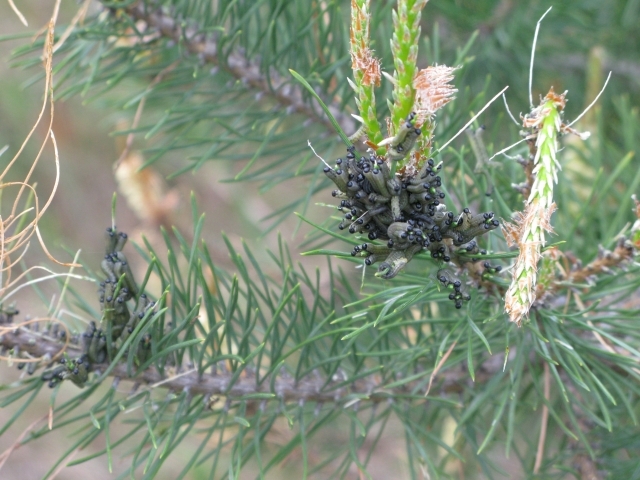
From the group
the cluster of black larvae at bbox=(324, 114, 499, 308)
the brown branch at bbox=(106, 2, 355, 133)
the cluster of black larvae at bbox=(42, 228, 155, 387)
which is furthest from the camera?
the brown branch at bbox=(106, 2, 355, 133)

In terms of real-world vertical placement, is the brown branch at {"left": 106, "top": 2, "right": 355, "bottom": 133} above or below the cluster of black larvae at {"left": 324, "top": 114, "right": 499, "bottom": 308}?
above

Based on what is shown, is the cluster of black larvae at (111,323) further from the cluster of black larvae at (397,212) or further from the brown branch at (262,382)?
the cluster of black larvae at (397,212)

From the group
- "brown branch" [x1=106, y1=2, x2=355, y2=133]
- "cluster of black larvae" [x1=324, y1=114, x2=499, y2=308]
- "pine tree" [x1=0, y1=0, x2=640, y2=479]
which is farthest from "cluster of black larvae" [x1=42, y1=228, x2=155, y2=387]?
"brown branch" [x1=106, y1=2, x2=355, y2=133]

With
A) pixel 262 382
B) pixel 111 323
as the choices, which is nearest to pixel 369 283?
pixel 262 382

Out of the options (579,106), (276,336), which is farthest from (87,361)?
(579,106)

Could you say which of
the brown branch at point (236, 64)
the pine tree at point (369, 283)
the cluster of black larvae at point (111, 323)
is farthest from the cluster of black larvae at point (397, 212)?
the brown branch at point (236, 64)

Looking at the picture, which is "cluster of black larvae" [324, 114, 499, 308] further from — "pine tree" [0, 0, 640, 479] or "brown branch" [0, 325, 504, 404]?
"brown branch" [0, 325, 504, 404]
